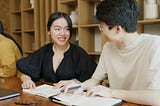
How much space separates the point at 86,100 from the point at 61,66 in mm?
863

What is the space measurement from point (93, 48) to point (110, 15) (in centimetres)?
195

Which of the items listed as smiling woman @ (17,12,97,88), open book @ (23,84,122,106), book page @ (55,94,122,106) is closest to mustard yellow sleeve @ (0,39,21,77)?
smiling woman @ (17,12,97,88)

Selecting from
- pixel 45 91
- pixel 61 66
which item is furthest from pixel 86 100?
pixel 61 66

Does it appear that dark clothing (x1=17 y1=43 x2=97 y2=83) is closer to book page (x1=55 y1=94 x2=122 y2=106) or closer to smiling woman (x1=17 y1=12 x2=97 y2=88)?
smiling woman (x1=17 y1=12 x2=97 y2=88)

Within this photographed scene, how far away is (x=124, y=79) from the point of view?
1.59 meters

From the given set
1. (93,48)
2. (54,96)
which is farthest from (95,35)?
(54,96)

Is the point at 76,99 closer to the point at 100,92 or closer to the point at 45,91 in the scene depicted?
the point at 100,92

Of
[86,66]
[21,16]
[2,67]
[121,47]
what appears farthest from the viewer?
[21,16]

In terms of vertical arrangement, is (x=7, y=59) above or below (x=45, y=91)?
above

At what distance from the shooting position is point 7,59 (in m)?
2.29

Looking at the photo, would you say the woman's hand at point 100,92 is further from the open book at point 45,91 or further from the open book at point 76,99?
the open book at point 45,91

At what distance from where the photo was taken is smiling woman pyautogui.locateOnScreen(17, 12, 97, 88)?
2.09m

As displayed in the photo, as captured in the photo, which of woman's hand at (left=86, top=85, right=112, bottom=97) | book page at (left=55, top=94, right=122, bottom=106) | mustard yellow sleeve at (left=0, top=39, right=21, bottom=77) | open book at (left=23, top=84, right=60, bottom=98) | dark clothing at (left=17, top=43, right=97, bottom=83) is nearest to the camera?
book page at (left=55, top=94, right=122, bottom=106)

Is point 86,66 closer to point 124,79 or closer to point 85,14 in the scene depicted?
point 124,79
